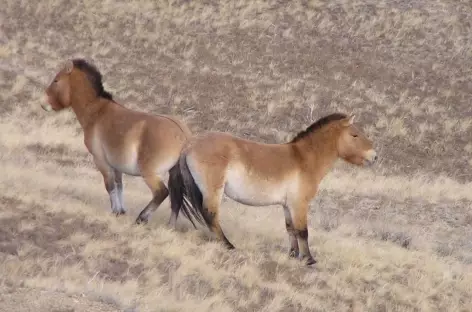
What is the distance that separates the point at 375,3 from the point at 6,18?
16852mm

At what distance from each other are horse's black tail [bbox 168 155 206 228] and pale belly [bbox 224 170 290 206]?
1.40 feet

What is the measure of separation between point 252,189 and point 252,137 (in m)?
16.1

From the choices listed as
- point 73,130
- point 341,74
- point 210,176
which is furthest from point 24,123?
point 210,176

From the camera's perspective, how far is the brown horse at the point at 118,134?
10602mm

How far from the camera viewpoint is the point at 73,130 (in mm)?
24234

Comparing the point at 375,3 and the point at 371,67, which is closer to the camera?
the point at 371,67

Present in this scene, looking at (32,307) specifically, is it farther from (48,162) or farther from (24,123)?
(24,123)

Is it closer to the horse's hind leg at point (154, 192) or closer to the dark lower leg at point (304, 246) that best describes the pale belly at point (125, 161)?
the horse's hind leg at point (154, 192)

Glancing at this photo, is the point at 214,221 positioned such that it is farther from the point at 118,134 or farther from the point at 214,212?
the point at 118,134

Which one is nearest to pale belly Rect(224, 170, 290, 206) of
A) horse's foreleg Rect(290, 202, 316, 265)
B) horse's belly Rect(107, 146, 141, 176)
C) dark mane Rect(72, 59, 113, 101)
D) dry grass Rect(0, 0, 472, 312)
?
horse's foreleg Rect(290, 202, 316, 265)

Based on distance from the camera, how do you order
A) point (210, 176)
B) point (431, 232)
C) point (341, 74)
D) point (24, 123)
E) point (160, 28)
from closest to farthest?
point (210, 176) → point (431, 232) → point (24, 123) → point (341, 74) → point (160, 28)

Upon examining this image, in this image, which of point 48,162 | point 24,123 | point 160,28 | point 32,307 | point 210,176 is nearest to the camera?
point 32,307

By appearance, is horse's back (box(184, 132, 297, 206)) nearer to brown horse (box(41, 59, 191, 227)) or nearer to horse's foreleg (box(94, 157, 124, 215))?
brown horse (box(41, 59, 191, 227))

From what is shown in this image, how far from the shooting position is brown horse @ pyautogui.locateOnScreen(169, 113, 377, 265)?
1022 centimetres
